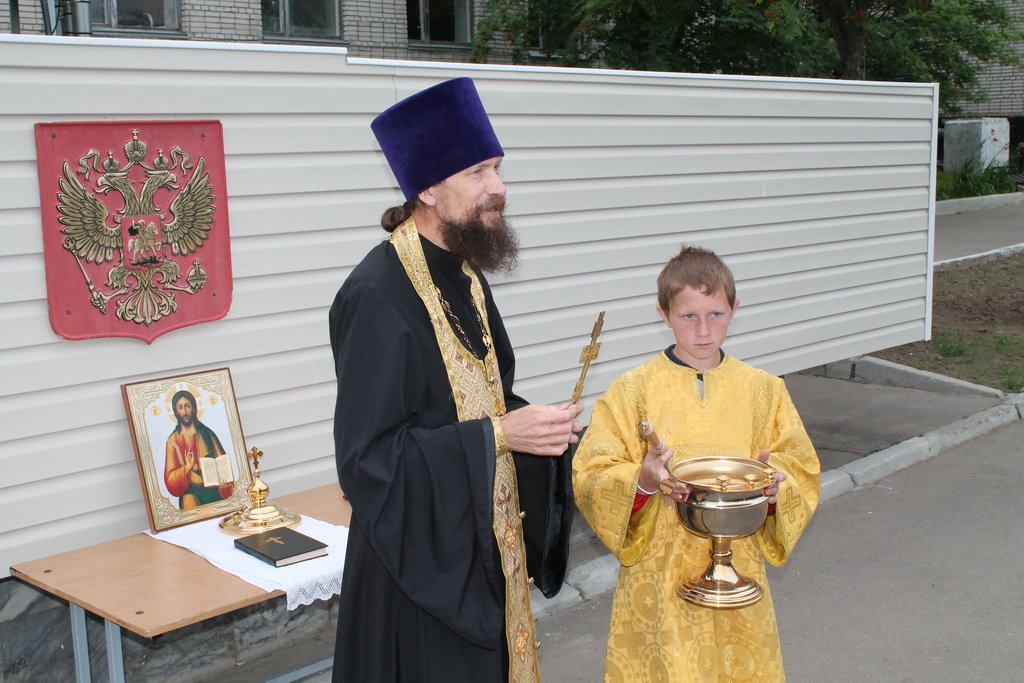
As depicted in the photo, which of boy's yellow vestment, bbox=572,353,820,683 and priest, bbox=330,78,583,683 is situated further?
boy's yellow vestment, bbox=572,353,820,683

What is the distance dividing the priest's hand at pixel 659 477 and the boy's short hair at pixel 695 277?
0.52 meters

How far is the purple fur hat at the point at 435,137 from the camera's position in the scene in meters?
2.75

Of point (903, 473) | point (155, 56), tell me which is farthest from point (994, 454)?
point (155, 56)

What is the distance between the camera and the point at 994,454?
782 cm

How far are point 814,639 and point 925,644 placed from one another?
0.47 metres

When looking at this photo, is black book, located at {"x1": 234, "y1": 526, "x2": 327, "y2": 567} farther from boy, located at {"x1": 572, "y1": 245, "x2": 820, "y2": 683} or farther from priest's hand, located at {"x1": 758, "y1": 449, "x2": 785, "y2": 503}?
priest's hand, located at {"x1": 758, "y1": 449, "x2": 785, "y2": 503}

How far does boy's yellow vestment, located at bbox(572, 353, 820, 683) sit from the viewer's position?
3.23m

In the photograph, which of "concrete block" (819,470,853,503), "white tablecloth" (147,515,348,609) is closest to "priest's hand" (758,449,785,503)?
"white tablecloth" (147,515,348,609)

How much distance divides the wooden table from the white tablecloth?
0.11ft

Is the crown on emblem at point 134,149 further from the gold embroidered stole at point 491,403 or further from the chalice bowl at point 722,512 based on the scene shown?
the chalice bowl at point 722,512

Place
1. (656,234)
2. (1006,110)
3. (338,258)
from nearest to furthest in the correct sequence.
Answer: (338,258), (656,234), (1006,110)

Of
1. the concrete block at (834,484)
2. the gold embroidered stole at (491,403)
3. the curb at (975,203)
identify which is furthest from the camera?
the curb at (975,203)

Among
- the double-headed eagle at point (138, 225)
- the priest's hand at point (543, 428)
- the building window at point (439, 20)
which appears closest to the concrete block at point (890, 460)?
the double-headed eagle at point (138, 225)

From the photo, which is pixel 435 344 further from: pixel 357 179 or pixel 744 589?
pixel 357 179
